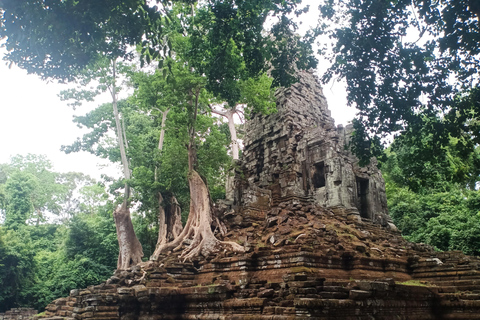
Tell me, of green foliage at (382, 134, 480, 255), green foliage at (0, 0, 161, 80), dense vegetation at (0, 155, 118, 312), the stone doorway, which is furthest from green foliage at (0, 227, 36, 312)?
green foliage at (382, 134, 480, 255)

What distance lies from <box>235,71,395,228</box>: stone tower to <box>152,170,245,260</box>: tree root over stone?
1.27 meters

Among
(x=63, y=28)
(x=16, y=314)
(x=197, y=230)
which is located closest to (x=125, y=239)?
(x=16, y=314)

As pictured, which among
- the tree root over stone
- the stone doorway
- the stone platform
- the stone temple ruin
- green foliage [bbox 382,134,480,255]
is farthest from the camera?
green foliage [bbox 382,134,480,255]

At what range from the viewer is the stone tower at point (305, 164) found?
11.7 m

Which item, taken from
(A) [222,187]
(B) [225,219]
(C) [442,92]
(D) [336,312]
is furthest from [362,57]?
→ (A) [222,187]

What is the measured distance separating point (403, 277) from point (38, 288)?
18112 millimetres

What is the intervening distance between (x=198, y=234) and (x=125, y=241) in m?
6.25

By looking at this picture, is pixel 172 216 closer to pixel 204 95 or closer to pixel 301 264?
pixel 204 95

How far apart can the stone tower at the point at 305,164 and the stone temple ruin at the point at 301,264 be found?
0.12 ft

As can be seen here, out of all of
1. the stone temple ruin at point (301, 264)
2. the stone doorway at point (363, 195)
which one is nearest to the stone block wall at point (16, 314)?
the stone temple ruin at point (301, 264)

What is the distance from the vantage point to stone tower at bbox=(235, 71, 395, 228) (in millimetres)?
11688

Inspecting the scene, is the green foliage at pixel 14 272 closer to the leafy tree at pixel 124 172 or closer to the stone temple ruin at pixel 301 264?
the leafy tree at pixel 124 172

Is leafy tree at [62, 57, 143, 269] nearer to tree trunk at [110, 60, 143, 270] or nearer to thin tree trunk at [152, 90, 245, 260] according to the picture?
tree trunk at [110, 60, 143, 270]

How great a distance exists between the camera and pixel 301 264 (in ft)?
26.4
